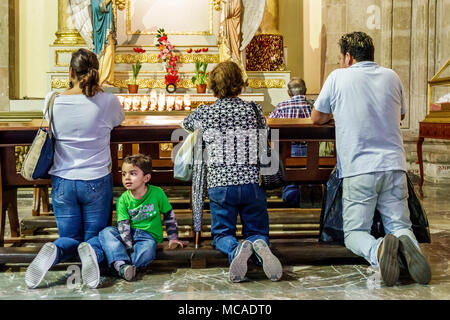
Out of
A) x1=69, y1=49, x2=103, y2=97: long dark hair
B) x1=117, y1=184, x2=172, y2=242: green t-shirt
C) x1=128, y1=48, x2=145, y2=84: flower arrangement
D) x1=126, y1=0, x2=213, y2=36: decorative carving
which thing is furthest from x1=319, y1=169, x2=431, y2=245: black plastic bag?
x1=126, y1=0, x2=213, y2=36: decorative carving

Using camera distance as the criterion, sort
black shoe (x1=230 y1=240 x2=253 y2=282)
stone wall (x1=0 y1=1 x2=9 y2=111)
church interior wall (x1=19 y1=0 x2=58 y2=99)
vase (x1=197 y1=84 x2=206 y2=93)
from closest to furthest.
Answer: black shoe (x1=230 y1=240 x2=253 y2=282) → vase (x1=197 y1=84 x2=206 y2=93) → stone wall (x1=0 y1=1 x2=9 y2=111) → church interior wall (x1=19 y1=0 x2=58 y2=99)

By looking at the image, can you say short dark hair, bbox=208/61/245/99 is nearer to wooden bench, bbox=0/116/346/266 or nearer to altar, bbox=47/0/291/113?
wooden bench, bbox=0/116/346/266

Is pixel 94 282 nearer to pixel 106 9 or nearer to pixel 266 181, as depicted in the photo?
pixel 266 181

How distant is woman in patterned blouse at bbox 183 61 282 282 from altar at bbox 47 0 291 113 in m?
6.80

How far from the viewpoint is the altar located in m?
11.8

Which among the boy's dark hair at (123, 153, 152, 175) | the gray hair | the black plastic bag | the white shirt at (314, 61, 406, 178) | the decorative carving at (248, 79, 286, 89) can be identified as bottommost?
the black plastic bag

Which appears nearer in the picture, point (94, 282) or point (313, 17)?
point (94, 282)

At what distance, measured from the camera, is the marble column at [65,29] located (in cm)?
1195

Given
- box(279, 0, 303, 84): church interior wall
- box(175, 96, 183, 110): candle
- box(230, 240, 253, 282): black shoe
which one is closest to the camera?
box(230, 240, 253, 282): black shoe

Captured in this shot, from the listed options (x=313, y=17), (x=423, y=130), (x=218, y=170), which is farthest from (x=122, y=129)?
(x=313, y=17)

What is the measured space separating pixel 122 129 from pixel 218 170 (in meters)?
0.82

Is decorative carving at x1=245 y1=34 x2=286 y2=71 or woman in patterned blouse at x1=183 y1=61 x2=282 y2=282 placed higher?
decorative carving at x1=245 y1=34 x2=286 y2=71

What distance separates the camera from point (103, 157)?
434 cm

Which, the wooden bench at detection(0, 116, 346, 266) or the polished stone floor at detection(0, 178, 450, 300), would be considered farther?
the wooden bench at detection(0, 116, 346, 266)
